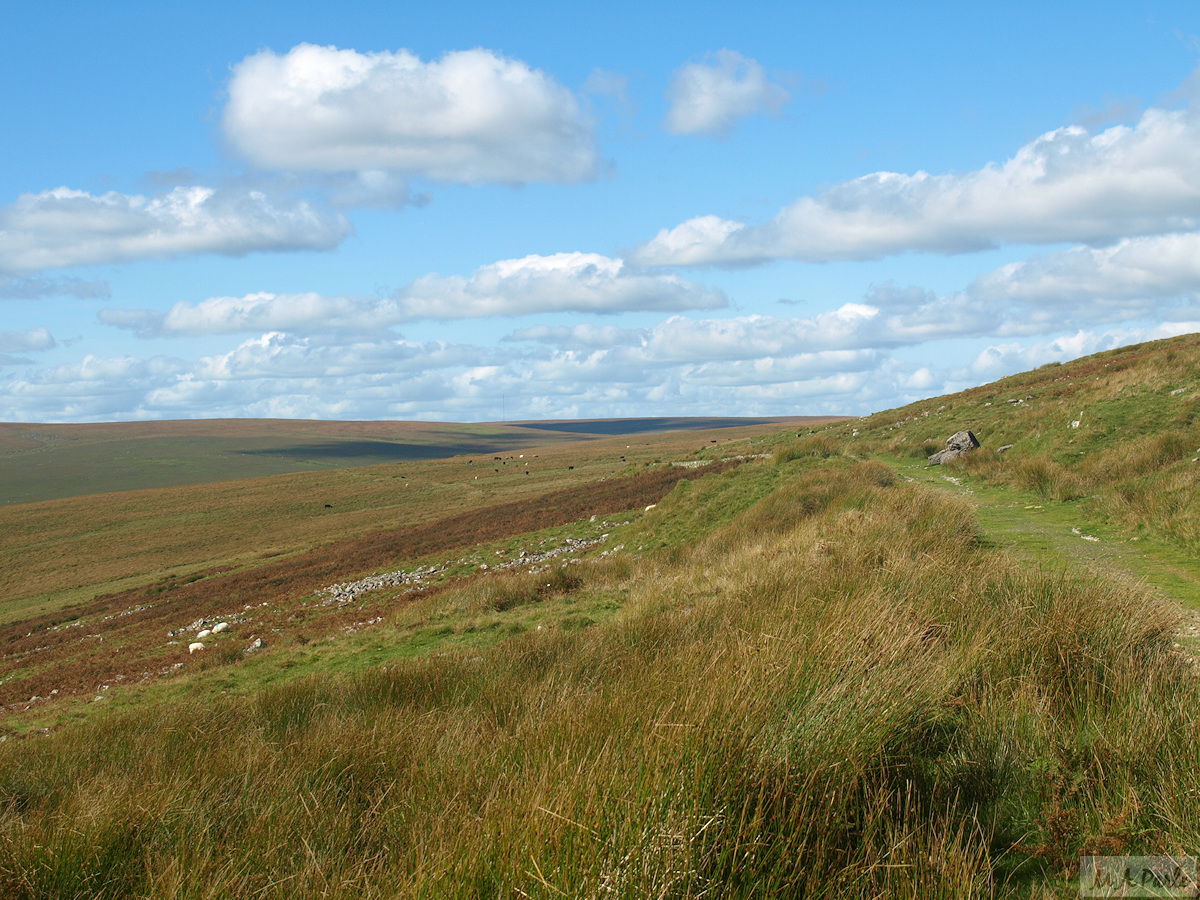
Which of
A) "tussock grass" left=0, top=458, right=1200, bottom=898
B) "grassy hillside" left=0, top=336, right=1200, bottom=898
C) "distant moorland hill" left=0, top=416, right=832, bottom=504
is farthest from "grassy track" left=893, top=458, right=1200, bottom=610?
"distant moorland hill" left=0, top=416, right=832, bottom=504

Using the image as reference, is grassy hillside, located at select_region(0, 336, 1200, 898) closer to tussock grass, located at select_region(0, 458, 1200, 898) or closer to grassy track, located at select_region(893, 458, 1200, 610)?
tussock grass, located at select_region(0, 458, 1200, 898)

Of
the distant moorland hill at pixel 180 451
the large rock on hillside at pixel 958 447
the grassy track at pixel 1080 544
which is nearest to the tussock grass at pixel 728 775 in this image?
the grassy track at pixel 1080 544

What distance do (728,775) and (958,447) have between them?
874 inches

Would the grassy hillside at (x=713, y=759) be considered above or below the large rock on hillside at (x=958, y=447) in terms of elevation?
below

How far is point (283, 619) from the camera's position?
20.6 meters

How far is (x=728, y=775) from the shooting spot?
10.9 ft

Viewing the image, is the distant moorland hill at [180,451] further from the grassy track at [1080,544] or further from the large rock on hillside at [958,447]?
the grassy track at [1080,544]

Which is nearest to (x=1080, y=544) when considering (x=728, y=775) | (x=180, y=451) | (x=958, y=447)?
(x=728, y=775)

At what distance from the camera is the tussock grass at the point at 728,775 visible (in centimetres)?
303

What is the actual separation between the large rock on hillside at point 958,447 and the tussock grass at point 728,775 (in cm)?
1668

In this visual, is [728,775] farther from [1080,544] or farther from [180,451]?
[180,451]

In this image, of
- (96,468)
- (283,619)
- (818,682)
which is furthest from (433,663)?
(96,468)

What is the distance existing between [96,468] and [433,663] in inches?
5221

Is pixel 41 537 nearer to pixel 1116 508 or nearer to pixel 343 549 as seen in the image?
pixel 343 549
